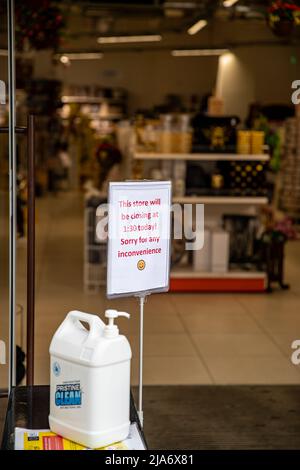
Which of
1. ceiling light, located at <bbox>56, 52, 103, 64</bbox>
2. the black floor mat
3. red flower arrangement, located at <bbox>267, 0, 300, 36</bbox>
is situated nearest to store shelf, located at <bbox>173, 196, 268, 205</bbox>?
red flower arrangement, located at <bbox>267, 0, 300, 36</bbox>

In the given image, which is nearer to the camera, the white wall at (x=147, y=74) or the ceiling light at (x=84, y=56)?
the ceiling light at (x=84, y=56)

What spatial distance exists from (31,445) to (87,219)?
5744 mm

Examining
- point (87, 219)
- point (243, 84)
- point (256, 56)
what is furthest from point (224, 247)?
point (256, 56)

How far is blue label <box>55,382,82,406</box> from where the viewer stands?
2.44 m

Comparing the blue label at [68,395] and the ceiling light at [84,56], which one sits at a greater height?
the ceiling light at [84,56]

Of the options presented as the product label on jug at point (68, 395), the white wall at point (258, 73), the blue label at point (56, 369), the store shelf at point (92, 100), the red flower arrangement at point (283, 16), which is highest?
the white wall at point (258, 73)

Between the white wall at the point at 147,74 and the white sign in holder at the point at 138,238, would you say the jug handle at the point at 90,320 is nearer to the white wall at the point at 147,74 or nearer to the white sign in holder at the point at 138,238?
the white sign in holder at the point at 138,238

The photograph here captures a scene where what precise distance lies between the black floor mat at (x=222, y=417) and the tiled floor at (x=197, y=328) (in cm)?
22

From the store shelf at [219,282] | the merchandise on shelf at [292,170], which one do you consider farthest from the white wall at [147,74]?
the store shelf at [219,282]

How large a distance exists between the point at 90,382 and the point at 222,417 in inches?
96.9

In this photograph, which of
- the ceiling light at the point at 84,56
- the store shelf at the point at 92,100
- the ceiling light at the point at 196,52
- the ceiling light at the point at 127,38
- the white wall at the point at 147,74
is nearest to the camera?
the ceiling light at the point at 127,38

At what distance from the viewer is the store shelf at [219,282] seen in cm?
802

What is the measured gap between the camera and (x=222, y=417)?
471 cm

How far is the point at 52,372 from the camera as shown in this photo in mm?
2498
